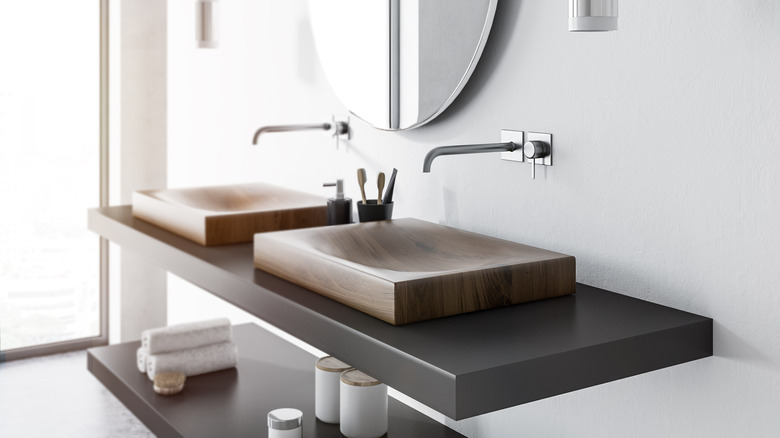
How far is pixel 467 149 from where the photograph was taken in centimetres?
162

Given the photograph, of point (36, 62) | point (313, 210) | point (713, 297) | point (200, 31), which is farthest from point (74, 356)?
point (713, 297)

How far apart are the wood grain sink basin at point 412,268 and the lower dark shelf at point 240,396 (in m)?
0.48

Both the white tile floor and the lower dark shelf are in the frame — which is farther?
the white tile floor

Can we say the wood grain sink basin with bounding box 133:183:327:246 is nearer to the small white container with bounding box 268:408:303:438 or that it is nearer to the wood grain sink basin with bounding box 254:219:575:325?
the wood grain sink basin with bounding box 254:219:575:325

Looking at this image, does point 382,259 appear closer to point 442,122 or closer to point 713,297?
point 442,122

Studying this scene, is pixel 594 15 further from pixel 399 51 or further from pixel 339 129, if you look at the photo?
pixel 339 129

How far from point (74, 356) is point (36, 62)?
1.35 metres

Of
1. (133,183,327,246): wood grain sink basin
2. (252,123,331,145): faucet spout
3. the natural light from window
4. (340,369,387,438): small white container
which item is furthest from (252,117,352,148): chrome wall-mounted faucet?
Result: the natural light from window

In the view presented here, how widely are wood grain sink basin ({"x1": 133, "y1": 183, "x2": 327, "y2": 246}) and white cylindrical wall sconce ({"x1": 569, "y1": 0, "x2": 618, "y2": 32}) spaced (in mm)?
1036

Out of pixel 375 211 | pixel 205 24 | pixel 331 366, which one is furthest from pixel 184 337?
pixel 205 24

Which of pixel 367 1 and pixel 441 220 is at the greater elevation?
pixel 367 1

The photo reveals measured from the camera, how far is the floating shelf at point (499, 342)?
1129 mm

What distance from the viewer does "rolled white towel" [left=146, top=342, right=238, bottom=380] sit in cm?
232

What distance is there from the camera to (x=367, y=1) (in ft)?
6.97
